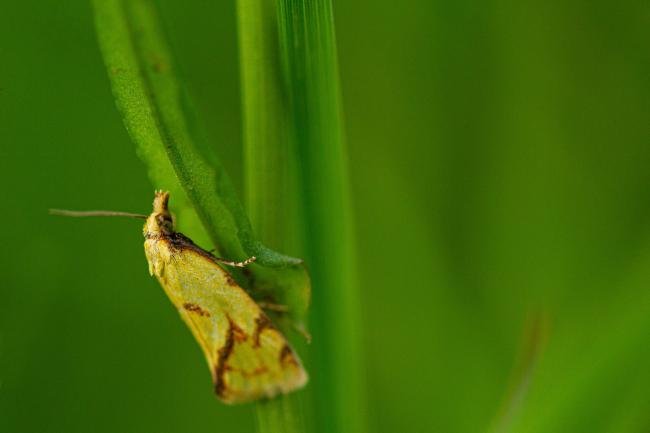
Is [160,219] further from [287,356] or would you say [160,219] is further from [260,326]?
[287,356]

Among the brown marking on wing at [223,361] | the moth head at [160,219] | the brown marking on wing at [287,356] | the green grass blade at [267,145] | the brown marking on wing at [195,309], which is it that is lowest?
the brown marking on wing at [223,361]

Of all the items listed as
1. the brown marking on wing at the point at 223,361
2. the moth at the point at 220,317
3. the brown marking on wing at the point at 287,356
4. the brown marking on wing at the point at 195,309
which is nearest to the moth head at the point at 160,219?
the moth at the point at 220,317

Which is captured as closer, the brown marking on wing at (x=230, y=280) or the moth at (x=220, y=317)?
the moth at (x=220, y=317)

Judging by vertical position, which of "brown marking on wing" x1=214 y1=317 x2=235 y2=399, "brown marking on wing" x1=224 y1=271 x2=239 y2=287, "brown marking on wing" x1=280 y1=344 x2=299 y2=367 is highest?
"brown marking on wing" x1=224 y1=271 x2=239 y2=287

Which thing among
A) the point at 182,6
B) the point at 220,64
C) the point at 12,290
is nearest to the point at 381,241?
the point at 220,64

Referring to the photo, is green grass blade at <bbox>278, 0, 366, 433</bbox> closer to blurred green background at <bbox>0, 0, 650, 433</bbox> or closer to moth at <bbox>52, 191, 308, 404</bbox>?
moth at <bbox>52, 191, 308, 404</bbox>

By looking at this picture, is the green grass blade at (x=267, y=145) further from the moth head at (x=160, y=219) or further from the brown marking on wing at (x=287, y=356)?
the moth head at (x=160, y=219)

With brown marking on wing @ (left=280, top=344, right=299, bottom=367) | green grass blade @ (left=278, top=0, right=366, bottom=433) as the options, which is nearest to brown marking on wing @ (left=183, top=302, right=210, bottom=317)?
brown marking on wing @ (left=280, top=344, right=299, bottom=367)

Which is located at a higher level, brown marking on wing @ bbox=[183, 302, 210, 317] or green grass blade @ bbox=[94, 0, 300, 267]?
green grass blade @ bbox=[94, 0, 300, 267]

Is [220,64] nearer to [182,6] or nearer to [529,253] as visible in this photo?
[182,6]
